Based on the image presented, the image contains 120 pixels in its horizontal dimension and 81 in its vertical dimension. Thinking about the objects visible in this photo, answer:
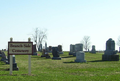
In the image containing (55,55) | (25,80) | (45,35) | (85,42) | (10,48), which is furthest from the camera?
(85,42)

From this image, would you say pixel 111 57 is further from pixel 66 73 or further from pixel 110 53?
pixel 66 73

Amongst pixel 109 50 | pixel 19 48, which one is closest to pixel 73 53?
pixel 109 50

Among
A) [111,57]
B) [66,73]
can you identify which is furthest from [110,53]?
[66,73]

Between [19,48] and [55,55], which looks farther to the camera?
[55,55]

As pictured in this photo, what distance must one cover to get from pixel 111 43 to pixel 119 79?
17.0 meters

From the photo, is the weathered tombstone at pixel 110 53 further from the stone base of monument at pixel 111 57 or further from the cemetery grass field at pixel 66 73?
the cemetery grass field at pixel 66 73

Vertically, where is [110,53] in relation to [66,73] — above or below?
above

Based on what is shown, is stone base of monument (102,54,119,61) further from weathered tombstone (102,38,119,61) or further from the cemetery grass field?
the cemetery grass field

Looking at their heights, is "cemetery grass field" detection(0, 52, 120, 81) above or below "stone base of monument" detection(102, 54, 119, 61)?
below

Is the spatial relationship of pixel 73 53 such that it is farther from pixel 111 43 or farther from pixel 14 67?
pixel 14 67

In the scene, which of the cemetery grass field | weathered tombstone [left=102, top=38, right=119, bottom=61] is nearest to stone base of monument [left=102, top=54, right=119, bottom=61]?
weathered tombstone [left=102, top=38, right=119, bottom=61]

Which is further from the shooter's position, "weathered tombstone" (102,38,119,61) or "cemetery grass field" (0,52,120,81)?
"weathered tombstone" (102,38,119,61)

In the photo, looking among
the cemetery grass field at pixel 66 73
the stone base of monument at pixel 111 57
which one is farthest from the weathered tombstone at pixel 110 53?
the cemetery grass field at pixel 66 73

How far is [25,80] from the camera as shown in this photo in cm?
991
